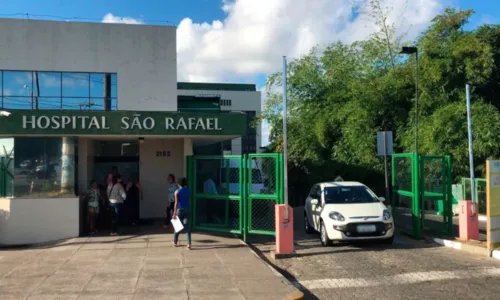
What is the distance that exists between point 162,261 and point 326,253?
352 centimetres

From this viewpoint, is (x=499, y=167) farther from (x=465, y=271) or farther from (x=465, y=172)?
(x=465, y=172)

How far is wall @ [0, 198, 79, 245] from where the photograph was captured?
Answer: 11844mm

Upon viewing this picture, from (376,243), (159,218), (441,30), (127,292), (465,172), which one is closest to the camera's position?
(127,292)

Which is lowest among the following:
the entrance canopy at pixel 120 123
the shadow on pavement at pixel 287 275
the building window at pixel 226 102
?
the shadow on pavement at pixel 287 275

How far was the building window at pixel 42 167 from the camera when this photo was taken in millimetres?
11922

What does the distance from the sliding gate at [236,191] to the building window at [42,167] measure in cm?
318

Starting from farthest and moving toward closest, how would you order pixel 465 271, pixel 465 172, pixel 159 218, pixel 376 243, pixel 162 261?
pixel 465 172
pixel 159 218
pixel 376 243
pixel 162 261
pixel 465 271

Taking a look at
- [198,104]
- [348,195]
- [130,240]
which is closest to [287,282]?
[348,195]

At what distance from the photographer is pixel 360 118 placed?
18.4 metres

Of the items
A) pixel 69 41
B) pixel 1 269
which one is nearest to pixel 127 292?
pixel 1 269

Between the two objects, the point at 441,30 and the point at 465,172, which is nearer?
the point at 465,172

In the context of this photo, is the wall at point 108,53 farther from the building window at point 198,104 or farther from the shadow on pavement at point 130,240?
the shadow on pavement at point 130,240

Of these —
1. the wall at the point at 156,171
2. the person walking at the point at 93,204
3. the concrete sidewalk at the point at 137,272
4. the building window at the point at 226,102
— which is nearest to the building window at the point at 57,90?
the wall at the point at 156,171

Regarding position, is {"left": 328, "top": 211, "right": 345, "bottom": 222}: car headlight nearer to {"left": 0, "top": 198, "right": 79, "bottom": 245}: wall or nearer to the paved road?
the paved road
